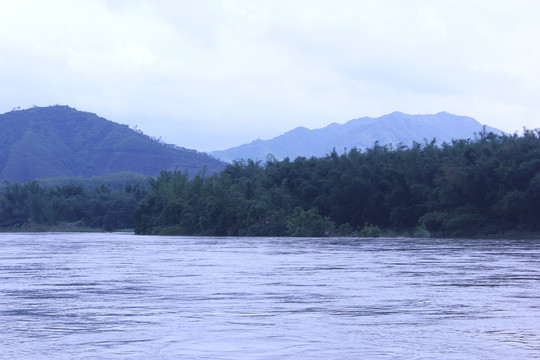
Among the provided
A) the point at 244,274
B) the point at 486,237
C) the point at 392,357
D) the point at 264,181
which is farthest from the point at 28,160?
the point at 392,357

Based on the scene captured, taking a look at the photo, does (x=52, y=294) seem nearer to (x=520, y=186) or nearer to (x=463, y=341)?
(x=463, y=341)

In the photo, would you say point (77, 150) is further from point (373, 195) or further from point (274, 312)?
point (274, 312)

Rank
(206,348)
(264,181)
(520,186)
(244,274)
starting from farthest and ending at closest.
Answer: (264,181), (520,186), (244,274), (206,348)

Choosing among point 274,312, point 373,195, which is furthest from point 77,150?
point 274,312

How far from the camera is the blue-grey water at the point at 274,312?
25.6ft

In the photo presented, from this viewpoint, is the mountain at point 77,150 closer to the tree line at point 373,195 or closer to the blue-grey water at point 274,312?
the tree line at point 373,195

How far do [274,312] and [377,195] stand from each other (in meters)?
37.2

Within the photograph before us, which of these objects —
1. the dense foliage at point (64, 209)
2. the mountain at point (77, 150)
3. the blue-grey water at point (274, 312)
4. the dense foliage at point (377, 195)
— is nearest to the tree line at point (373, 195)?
the dense foliage at point (377, 195)

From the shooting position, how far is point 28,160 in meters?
160

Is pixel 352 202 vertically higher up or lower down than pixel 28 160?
lower down

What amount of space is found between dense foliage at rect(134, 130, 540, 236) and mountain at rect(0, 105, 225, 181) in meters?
96.2

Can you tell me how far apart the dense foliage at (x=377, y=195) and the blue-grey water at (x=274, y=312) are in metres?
21.8

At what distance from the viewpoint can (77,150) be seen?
181500 millimetres

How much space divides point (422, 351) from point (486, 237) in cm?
3357
